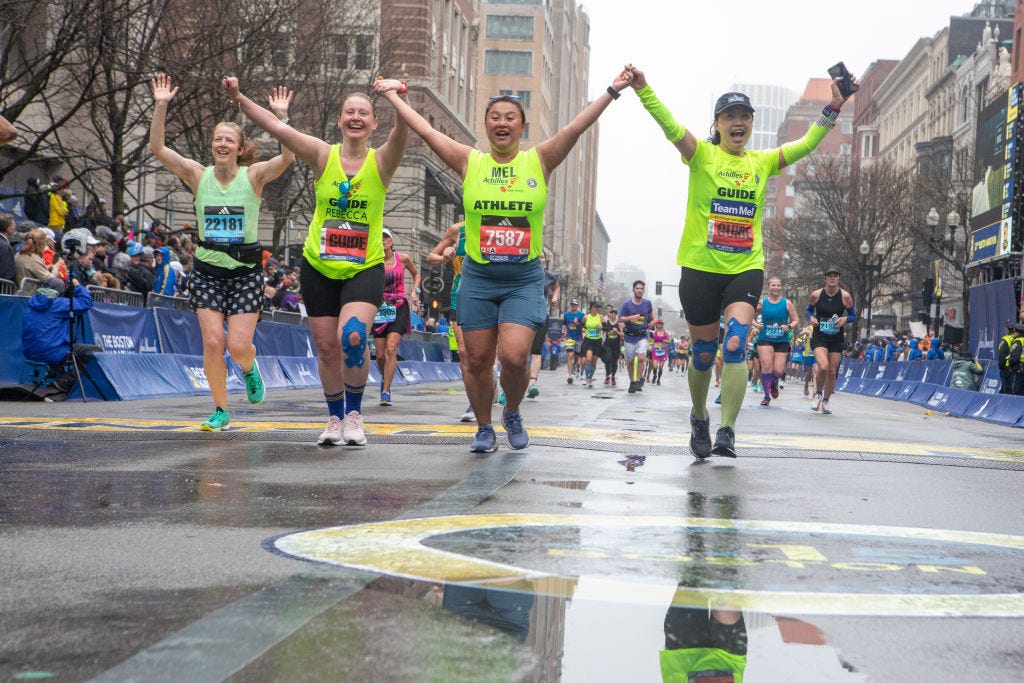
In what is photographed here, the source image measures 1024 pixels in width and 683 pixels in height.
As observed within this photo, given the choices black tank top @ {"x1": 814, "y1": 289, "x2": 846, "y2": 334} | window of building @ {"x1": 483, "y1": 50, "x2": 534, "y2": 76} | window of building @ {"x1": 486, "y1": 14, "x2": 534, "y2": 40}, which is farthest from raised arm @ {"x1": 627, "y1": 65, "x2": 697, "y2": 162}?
window of building @ {"x1": 486, "y1": 14, "x2": 534, "y2": 40}

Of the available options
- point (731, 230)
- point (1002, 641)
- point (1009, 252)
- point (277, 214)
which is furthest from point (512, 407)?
point (277, 214)

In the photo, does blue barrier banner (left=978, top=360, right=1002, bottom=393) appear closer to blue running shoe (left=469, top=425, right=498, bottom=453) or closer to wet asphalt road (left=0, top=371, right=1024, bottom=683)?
wet asphalt road (left=0, top=371, right=1024, bottom=683)

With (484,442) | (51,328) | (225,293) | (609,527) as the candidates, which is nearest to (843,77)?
(484,442)

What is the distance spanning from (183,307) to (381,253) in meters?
10.4

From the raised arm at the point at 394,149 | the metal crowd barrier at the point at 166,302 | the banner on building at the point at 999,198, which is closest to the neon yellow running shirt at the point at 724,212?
the raised arm at the point at 394,149

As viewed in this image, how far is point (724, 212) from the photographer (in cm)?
773

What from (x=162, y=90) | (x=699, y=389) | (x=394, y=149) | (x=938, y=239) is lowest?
(x=699, y=389)

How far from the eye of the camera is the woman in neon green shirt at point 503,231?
23.4ft

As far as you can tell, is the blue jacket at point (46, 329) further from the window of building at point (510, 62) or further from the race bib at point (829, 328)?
the window of building at point (510, 62)

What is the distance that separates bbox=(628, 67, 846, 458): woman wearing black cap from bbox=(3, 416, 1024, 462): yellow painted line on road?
2.93ft

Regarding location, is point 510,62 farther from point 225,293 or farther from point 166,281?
point 225,293

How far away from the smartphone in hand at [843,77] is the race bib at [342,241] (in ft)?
10.2

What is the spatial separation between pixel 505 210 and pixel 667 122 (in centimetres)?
130

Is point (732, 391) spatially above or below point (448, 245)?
below
